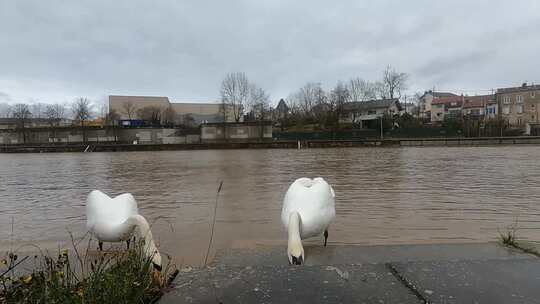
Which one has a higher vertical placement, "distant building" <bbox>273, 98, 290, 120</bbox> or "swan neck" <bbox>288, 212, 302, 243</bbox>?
"distant building" <bbox>273, 98, 290, 120</bbox>

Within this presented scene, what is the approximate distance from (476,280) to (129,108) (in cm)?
11911

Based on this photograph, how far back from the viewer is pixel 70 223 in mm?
10047

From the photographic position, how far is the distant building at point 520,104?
93375 millimetres

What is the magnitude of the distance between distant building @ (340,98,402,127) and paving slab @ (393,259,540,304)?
91.0 metres

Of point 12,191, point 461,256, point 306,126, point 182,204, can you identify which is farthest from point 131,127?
point 461,256

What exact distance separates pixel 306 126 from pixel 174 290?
88.3 meters

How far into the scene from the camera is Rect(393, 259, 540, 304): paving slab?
2.59 m

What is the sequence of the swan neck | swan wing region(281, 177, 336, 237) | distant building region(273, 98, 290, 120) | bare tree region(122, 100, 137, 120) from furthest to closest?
bare tree region(122, 100, 137, 120) < distant building region(273, 98, 290, 120) < swan wing region(281, 177, 336, 237) < the swan neck

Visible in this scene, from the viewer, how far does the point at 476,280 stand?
9.50 feet

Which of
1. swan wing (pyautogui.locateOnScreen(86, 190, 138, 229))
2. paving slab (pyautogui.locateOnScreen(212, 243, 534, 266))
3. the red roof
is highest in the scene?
the red roof

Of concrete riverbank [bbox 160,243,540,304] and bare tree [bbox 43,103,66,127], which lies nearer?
concrete riverbank [bbox 160,243,540,304]

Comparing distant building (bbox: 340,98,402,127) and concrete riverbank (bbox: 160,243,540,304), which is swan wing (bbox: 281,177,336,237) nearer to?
concrete riverbank (bbox: 160,243,540,304)

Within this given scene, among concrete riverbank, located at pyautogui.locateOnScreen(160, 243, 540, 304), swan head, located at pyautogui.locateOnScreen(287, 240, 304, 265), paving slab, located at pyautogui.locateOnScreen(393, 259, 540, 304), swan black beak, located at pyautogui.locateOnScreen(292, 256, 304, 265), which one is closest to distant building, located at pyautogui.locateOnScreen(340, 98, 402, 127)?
swan head, located at pyautogui.locateOnScreen(287, 240, 304, 265)

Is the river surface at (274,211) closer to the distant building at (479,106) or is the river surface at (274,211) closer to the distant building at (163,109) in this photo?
the distant building at (163,109)
